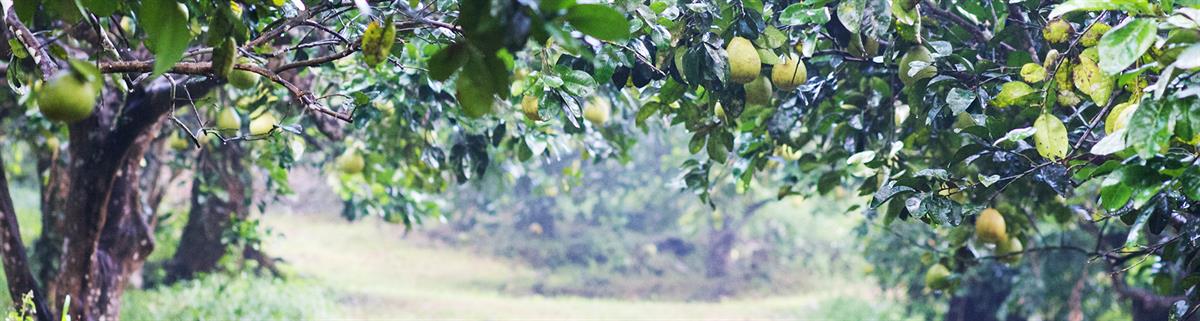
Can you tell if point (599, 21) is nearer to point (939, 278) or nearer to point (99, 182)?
point (939, 278)

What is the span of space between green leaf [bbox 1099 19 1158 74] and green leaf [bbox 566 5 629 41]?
0.63m

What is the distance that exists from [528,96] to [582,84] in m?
0.34

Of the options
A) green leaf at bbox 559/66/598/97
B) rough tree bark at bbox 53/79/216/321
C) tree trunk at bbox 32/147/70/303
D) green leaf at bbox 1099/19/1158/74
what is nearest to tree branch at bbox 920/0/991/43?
green leaf at bbox 559/66/598/97

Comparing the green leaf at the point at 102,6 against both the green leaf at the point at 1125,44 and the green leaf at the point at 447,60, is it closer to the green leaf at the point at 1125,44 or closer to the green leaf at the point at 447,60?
the green leaf at the point at 447,60

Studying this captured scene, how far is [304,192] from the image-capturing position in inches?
542

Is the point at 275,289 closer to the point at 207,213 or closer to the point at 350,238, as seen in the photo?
the point at 207,213

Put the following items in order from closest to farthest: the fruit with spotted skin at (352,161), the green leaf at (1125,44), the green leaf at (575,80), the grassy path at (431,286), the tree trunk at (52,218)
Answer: the green leaf at (1125,44) → the green leaf at (575,80) → the fruit with spotted skin at (352,161) → the tree trunk at (52,218) → the grassy path at (431,286)

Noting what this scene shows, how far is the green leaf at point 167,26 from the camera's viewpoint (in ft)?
3.21

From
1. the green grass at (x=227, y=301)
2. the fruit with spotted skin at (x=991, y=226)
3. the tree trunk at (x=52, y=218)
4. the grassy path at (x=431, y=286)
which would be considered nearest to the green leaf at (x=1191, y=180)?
the fruit with spotted skin at (x=991, y=226)

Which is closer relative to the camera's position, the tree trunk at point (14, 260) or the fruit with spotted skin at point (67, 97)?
the fruit with spotted skin at point (67, 97)

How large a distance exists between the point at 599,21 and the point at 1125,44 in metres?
0.69

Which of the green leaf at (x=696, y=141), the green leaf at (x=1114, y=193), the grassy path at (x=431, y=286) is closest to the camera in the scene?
the green leaf at (x=1114, y=193)

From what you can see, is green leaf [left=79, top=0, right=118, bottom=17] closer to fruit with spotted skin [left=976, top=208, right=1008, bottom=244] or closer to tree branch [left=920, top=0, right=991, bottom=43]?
tree branch [left=920, top=0, right=991, bottom=43]

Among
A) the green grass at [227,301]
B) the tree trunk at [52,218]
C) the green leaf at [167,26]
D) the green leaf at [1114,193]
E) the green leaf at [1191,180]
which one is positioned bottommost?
the green grass at [227,301]
